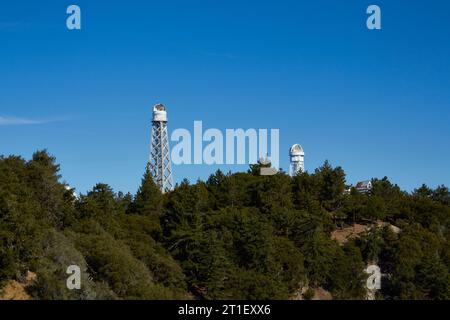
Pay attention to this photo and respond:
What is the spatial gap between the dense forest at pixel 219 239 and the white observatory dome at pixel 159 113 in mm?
10371

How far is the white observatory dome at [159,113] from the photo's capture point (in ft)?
270

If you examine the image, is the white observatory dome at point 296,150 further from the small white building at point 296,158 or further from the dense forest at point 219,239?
the dense forest at point 219,239

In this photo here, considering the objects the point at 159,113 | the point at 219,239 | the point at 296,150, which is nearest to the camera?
the point at 219,239

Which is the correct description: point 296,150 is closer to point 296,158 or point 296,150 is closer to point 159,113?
point 296,158

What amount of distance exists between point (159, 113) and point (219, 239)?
2752 cm

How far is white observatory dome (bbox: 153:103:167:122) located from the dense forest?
10371 mm

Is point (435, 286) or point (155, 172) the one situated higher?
point (155, 172)

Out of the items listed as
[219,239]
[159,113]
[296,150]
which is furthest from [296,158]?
A: [219,239]

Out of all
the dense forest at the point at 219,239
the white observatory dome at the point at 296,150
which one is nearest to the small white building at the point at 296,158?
the white observatory dome at the point at 296,150

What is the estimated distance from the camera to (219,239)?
58688 mm
